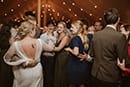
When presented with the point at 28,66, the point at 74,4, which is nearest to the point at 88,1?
the point at 74,4

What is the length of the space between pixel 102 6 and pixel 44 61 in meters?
3.04

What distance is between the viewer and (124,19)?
7500 millimetres

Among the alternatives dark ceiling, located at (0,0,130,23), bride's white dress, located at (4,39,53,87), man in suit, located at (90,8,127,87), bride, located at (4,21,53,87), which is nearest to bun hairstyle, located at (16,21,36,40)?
bride, located at (4,21,53,87)

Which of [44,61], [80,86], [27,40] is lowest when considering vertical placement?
[80,86]

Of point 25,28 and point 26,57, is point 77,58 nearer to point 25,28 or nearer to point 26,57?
point 26,57

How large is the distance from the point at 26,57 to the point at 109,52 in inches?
37.0

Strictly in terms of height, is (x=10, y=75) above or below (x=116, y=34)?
below

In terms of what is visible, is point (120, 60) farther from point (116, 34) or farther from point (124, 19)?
point (124, 19)

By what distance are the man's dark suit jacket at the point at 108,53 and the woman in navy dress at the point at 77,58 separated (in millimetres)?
710

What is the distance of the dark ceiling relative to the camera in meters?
7.54

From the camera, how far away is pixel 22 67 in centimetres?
377

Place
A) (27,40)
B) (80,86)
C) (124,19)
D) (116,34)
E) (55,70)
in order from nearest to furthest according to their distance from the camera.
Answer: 1. (116,34)
2. (27,40)
3. (80,86)
4. (55,70)
5. (124,19)

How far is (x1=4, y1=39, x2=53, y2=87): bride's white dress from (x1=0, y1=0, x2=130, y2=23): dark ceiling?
3824 mm

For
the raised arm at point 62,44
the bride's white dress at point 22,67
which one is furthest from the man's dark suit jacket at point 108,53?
the raised arm at point 62,44
